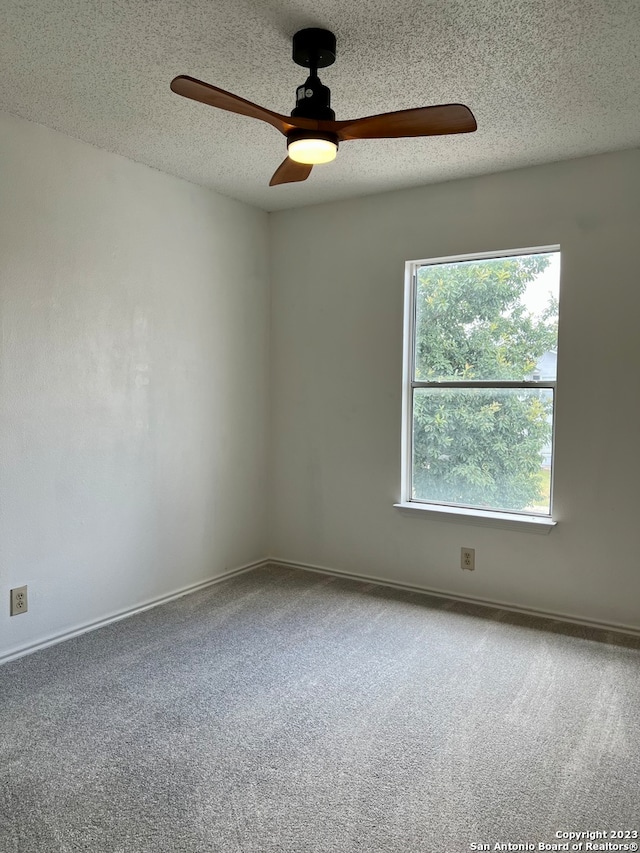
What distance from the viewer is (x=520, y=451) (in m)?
3.57

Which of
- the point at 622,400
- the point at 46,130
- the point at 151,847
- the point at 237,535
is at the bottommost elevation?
the point at 151,847

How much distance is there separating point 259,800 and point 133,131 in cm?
289

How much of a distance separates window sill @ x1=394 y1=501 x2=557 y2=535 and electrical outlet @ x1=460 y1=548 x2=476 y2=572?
0.17m

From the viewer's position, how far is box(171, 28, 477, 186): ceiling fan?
199 cm

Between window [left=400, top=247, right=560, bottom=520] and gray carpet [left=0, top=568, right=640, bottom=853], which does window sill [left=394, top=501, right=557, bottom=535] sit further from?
gray carpet [left=0, top=568, right=640, bottom=853]

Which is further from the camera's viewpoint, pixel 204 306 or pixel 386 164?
pixel 204 306

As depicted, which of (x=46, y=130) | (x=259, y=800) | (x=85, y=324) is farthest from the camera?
(x=85, y=324)

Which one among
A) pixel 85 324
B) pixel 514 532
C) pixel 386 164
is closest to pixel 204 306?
pixel 85 324

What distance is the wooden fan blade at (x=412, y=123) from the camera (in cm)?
197

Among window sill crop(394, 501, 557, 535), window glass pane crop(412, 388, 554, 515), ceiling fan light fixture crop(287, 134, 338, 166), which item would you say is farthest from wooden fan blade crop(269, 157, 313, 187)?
window sill crop(394, 501, 557, 535)

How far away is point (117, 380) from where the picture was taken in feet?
11.0

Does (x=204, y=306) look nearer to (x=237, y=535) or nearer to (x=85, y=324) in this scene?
(x=85, y=324)

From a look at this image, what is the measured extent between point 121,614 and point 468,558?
2012mm

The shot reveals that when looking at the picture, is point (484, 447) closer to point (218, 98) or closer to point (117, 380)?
point (117, 380)
